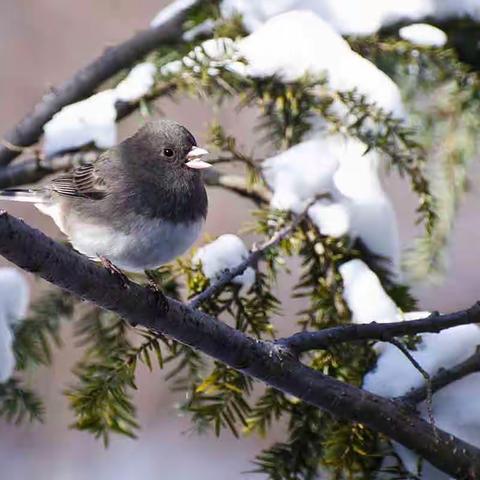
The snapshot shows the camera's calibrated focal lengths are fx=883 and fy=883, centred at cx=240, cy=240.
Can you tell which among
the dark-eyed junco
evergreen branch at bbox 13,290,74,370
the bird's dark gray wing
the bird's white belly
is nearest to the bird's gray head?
the dark-eyed junco

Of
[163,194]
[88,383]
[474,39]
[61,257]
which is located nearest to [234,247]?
[163,194]

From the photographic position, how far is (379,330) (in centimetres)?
121

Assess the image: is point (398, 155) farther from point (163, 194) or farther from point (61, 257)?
point (61, 257)

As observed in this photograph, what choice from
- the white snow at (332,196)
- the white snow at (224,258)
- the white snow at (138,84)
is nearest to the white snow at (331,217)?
the white snow at (332,196)

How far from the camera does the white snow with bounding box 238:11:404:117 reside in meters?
1.57

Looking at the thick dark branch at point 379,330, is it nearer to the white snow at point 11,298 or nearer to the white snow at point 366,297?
the white snow at point 366,297

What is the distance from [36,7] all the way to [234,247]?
8.25 feet

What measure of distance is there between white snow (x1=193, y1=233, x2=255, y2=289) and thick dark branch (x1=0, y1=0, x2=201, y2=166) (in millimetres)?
523

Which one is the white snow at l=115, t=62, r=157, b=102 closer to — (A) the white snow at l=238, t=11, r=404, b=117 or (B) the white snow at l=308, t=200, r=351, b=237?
(A) the white snow at l=238, t=11, r=404, b=117

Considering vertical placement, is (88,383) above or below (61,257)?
below

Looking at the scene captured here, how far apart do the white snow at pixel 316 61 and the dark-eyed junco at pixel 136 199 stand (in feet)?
0.66

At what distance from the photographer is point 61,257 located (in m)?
1.07

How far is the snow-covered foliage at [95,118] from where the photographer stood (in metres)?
1.67

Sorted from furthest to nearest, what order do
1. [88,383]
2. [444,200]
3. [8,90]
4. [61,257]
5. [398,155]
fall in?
[8,90], [444,200], [398,155], [88,383], [61,257]
